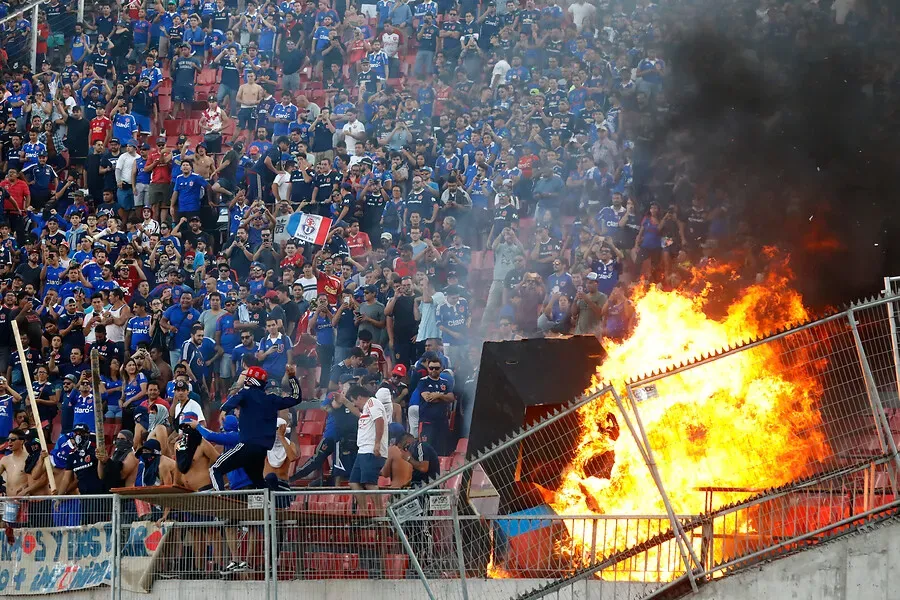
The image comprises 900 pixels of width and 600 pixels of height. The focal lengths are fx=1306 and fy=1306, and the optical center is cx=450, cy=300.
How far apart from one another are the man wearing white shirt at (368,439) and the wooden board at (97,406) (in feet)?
7.98

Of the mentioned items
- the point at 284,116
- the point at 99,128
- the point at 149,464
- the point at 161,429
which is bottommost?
the point at 149,464

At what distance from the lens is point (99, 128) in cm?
1984

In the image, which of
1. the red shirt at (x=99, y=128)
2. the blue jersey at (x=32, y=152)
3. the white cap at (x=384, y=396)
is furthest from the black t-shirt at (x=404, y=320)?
the blue jersey at (x=32, y=152)

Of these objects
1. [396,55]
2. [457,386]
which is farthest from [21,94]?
[457,386]

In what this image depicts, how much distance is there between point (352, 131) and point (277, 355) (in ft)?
16.2

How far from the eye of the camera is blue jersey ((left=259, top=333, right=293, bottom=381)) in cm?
1465

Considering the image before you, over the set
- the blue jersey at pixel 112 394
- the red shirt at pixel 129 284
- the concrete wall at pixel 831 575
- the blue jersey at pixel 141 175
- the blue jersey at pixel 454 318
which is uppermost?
the blue jersey at pixel 141 175

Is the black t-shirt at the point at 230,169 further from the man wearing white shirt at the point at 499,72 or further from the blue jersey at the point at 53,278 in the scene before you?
the man wearing white shirt at the point at 499,72

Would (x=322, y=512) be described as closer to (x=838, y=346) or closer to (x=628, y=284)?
(x=838, y=346)

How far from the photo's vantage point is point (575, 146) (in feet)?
55.3

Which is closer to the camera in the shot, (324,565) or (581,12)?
(324,565)

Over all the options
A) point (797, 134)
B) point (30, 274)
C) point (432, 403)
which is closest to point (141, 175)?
point (30, 274)

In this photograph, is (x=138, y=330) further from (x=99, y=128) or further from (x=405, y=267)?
(x=99, y=128)

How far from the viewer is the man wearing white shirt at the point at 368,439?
11.8 m
